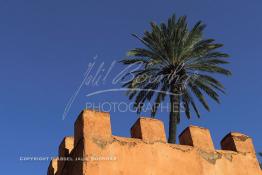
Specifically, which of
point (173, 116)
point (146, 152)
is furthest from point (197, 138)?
point (173, 116)

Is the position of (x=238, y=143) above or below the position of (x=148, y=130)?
below

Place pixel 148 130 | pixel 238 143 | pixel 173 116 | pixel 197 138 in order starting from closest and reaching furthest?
pixel 148 130
pixel 197 138
pixel 238 143
pixel 173 116

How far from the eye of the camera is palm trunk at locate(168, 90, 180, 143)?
14606 millimetres

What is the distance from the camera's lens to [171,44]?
1581 cm

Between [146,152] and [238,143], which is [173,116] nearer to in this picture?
[238,143]

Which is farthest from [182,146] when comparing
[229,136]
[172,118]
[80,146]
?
[172,118]

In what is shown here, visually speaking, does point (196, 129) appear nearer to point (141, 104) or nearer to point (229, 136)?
point (229, 136)

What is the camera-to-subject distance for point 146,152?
7293 millimetres

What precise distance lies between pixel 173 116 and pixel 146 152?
809 cm

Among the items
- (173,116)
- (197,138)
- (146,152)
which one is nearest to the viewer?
(146,152)

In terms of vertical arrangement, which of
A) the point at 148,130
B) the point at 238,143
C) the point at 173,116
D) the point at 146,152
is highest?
the point at 173,116

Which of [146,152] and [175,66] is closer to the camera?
[146,152]

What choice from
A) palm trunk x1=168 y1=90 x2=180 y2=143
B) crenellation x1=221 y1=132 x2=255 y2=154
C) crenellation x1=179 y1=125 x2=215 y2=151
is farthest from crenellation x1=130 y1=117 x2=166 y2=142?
palm trunk x1=168 y1=90 x2=180 y2=143

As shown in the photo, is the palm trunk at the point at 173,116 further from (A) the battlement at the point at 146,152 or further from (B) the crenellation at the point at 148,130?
(B) the crenellation at the point at 148,130
